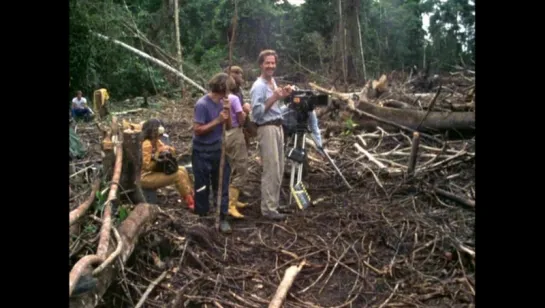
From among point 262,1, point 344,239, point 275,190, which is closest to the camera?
point 344,239

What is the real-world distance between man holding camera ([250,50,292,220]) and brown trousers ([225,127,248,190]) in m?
0.43

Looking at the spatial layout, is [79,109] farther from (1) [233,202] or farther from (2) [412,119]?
(1) [233,202]

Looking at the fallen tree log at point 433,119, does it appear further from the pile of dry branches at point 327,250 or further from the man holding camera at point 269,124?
the man holding camera at point 269,124

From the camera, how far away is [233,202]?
6.37 m

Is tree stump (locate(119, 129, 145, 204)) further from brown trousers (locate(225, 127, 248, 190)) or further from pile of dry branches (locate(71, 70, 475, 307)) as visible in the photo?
brown trousers (locate(225, 127, 248, 190))

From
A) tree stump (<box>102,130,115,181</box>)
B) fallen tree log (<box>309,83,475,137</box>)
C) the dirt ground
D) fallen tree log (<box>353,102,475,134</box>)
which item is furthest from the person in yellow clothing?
fallen tree log (<box>353,102,475,134</box>)

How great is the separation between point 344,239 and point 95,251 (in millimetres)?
2768

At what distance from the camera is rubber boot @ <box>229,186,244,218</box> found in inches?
246

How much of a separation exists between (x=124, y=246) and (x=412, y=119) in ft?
23.8

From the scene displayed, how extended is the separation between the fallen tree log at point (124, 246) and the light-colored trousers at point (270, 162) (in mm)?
1584

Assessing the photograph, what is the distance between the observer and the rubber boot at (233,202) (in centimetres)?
624

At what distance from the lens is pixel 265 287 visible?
14.4ft

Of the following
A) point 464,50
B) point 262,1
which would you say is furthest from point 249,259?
point 262,1
